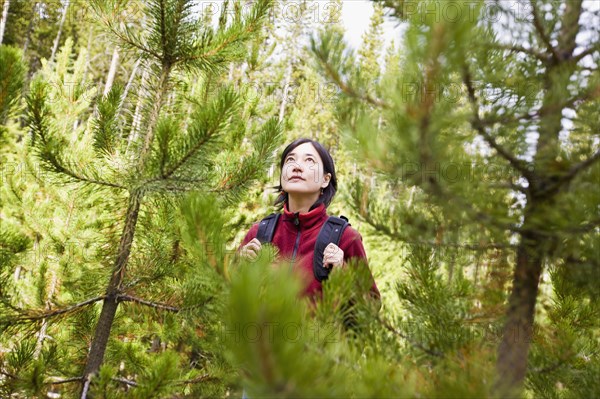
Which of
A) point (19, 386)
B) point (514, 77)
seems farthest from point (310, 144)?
point (19, 386)

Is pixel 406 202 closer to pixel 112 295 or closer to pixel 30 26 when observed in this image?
pixel 112 295

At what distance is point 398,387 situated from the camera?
4.13 feet

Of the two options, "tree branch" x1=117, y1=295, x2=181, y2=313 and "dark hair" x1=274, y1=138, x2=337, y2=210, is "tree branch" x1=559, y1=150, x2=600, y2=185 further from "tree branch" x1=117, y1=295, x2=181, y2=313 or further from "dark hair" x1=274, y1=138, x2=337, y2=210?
"tree branch" x1=117, y1=295, x2=181, y2=313

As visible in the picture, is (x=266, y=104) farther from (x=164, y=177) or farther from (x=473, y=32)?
(x=473, y=32)

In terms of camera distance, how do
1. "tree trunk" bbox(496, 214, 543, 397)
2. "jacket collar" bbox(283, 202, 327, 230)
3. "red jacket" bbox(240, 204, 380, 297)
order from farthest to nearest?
"jacket collar" bbox(283, 202, 327, 230)
"red jacket" bbox(240, 204, 380, 297)
"tree trunk" bbox(496, 214, 543, 397)

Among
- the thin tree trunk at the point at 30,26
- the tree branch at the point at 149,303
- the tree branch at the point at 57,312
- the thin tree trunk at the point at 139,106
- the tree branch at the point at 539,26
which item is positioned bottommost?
the tree branch at the point at 57,312

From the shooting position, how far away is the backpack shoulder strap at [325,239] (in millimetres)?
2383

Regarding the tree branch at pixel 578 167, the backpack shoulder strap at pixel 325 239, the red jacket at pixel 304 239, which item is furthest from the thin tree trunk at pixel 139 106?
the tree branch at pixel 578 167

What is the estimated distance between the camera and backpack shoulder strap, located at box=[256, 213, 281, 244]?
269cm

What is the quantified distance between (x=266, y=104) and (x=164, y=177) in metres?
3.20

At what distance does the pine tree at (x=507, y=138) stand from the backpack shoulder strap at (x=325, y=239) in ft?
2.99

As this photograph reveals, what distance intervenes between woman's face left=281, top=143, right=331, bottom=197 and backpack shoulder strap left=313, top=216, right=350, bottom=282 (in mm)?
287

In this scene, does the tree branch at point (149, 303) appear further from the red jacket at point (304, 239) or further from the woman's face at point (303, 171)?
the woman's face at point (303, 171)

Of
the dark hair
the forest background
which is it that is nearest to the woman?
the dark hair
